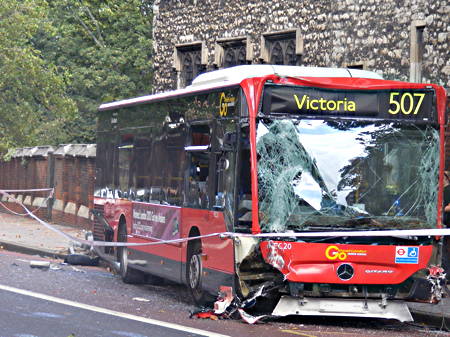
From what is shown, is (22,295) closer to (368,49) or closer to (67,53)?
(368,49)

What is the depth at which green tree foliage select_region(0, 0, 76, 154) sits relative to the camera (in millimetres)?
34344

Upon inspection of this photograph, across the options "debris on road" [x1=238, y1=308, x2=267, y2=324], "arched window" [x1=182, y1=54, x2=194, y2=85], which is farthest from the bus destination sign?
"arched window" [x1=182, y1=54, x2=194, y2=85]

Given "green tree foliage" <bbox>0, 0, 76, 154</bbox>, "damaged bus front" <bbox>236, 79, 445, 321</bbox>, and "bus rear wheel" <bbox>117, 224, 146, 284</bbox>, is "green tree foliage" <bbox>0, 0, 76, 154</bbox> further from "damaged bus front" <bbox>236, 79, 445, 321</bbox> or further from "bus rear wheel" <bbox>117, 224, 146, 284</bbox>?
A: "damaged bus front" <bbox>236, 79, 445, 321</bbox>

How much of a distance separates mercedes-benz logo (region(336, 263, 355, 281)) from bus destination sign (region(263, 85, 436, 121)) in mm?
1644

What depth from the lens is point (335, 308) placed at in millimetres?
12555

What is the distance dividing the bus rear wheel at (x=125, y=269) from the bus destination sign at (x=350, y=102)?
18.4ft

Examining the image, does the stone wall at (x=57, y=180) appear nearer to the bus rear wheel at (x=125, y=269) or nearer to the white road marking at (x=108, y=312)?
the bus rear wheel at (x=125, y=269)

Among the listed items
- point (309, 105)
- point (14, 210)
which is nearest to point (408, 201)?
→ point (309, 105)

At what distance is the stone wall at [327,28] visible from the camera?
20.3 m

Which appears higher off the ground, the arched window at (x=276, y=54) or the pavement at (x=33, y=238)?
the arched window at (x=276, y=54)

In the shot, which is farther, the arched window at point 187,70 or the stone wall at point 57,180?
the stone wall at point 57,180

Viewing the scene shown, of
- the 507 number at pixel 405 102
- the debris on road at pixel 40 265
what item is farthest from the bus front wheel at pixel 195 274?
the debris on road at pixel 40 265

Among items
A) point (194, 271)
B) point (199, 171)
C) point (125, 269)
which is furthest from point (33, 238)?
point (199, 171)

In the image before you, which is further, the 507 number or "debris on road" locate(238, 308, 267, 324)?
the 507 number
